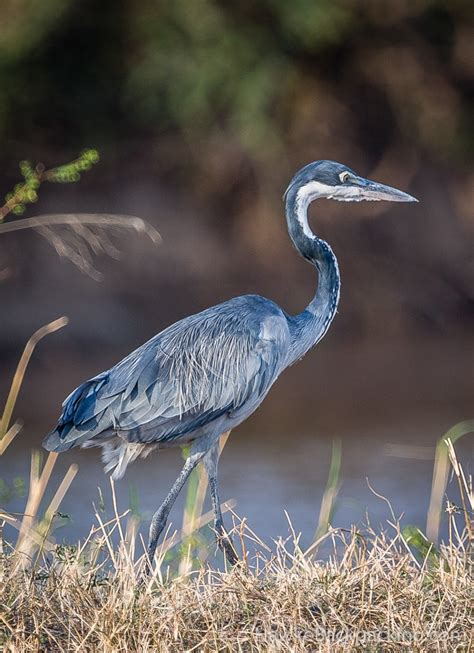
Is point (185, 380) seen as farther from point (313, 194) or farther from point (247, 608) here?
point (247, 608)

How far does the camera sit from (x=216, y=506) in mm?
4926

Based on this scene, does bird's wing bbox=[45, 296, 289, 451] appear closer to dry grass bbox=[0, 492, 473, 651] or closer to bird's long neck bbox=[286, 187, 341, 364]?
bird's long neck bbox=[286, 187, 341, 364]

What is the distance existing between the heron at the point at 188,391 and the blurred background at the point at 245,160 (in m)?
6.03

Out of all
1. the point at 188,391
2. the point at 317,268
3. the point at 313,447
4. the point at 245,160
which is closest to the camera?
the point at 188,391

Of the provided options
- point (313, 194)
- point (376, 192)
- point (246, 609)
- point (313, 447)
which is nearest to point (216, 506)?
point (246, 609)

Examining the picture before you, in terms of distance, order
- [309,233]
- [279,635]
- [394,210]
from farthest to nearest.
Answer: [394,210], [309,233], [279,635]

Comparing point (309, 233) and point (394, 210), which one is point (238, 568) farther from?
point (394, 210)

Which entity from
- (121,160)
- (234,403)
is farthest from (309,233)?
(121,160)

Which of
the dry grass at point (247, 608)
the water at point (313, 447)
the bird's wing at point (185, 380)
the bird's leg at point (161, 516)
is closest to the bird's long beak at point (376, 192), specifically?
the bird's wing at point (185, 380)

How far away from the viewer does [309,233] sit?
5.50m

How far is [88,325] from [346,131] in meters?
3.27

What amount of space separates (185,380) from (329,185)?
108cm

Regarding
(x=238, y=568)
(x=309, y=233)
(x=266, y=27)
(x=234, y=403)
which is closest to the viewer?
(x=238, y=568)

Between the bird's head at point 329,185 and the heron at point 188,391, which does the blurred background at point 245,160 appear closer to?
the bird's head at point 329,185
